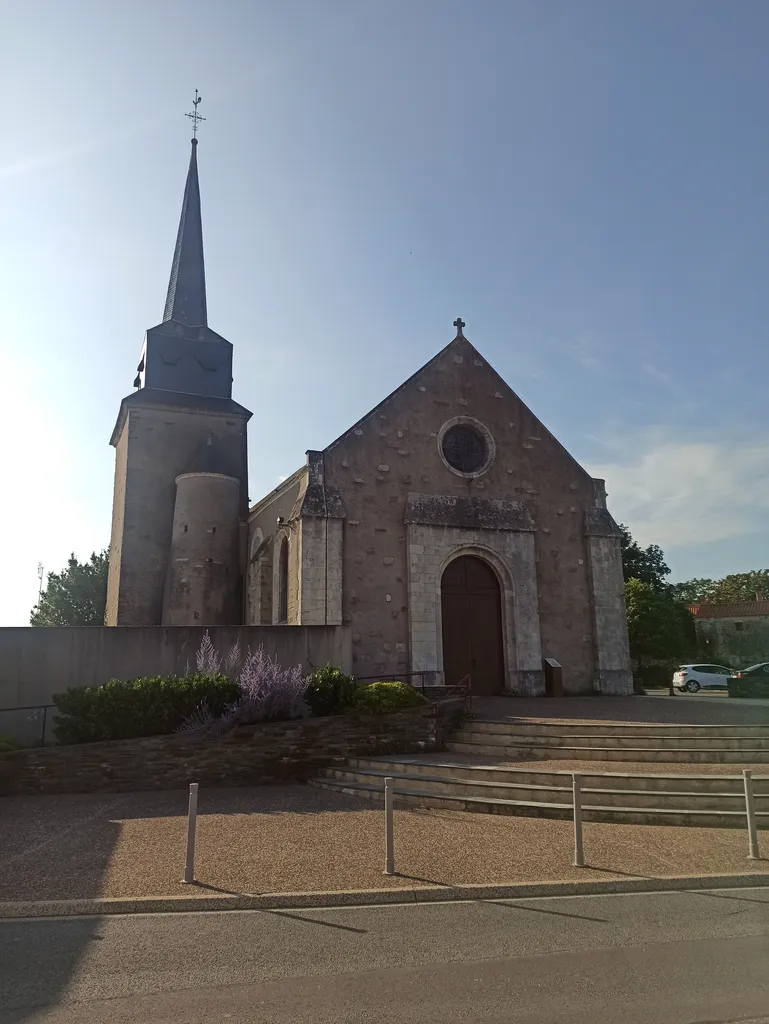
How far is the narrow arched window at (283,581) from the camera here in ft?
70.4

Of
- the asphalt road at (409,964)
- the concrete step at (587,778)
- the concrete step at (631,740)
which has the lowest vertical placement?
the asphalt road at (409,964)


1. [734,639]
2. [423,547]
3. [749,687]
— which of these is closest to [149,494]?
[423,547]

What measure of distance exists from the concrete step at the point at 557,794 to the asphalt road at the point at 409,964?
290cm

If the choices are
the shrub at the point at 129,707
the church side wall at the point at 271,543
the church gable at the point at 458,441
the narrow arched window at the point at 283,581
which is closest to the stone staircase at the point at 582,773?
the shrub at the point at 129,707

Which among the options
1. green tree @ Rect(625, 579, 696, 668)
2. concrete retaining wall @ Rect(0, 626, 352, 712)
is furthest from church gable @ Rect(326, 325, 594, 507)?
green tree @ Rect(625, 579, 696, 668)

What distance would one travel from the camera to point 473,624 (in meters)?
21.2

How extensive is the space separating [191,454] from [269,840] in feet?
69.8

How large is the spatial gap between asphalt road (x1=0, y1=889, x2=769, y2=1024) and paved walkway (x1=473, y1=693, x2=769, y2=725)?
8.42 m

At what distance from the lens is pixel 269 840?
8.63 metres

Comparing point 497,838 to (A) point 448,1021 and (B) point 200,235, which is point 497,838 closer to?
(A) point 448,1021

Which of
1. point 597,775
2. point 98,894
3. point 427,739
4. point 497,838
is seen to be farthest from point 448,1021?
point 427,739

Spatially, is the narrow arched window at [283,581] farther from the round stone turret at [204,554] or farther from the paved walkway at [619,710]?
the paved walkway at [619,710]

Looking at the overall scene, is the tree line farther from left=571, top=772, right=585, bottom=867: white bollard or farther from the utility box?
left=571, top=772, right=585, bottom=867: white bollard

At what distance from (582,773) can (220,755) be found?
5.79m
